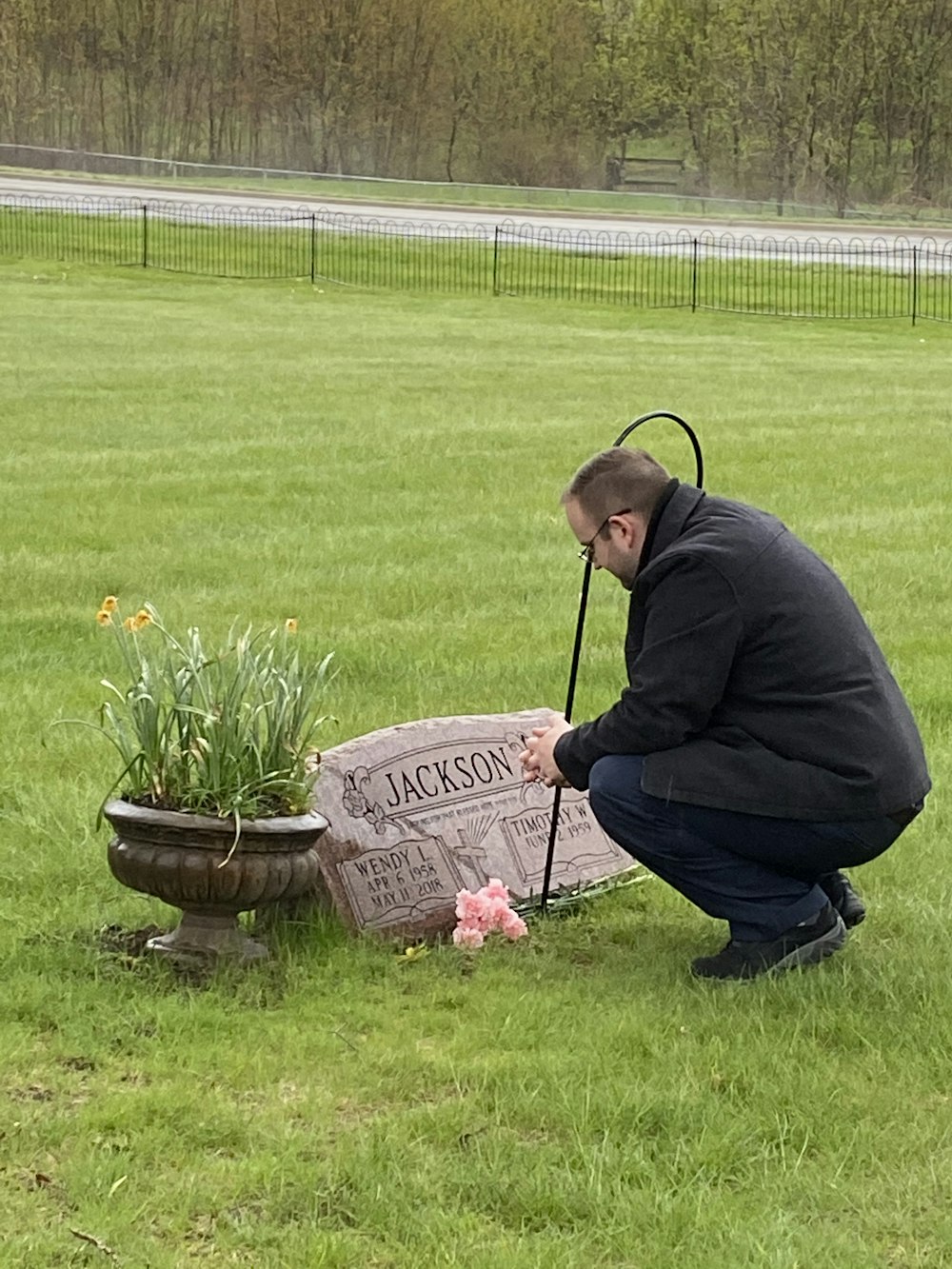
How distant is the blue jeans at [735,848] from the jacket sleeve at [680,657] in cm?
20

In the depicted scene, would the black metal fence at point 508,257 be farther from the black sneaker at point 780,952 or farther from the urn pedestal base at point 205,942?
the urn pedestal base at point 205,942

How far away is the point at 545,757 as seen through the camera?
5.37 metres

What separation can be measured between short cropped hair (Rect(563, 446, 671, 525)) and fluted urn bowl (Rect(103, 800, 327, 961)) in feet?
3.64

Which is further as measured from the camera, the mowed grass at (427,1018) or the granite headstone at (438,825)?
the granite headstone at (438,825)

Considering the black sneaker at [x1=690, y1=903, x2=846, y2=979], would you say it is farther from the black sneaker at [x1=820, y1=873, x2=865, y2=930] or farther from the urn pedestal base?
the urn pedestal base

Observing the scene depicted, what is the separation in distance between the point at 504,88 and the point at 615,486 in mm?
79698

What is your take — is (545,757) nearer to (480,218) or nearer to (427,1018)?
(427,1018)

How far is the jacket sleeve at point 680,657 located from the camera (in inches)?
195

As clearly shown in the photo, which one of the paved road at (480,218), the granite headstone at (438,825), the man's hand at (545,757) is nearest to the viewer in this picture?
the man's hand at (545,757)

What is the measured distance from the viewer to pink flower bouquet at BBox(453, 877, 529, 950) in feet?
18.1

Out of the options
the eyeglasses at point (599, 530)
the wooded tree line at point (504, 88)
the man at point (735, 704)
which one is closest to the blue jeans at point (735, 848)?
the man at point (735, 704)

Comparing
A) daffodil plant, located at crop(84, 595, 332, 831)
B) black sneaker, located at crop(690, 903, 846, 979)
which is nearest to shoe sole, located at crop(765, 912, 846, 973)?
black sneaker, located at crop(690, 903, 846, 979)

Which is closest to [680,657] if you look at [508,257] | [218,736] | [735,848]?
[735,848]

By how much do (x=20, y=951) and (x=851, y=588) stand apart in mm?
6312
